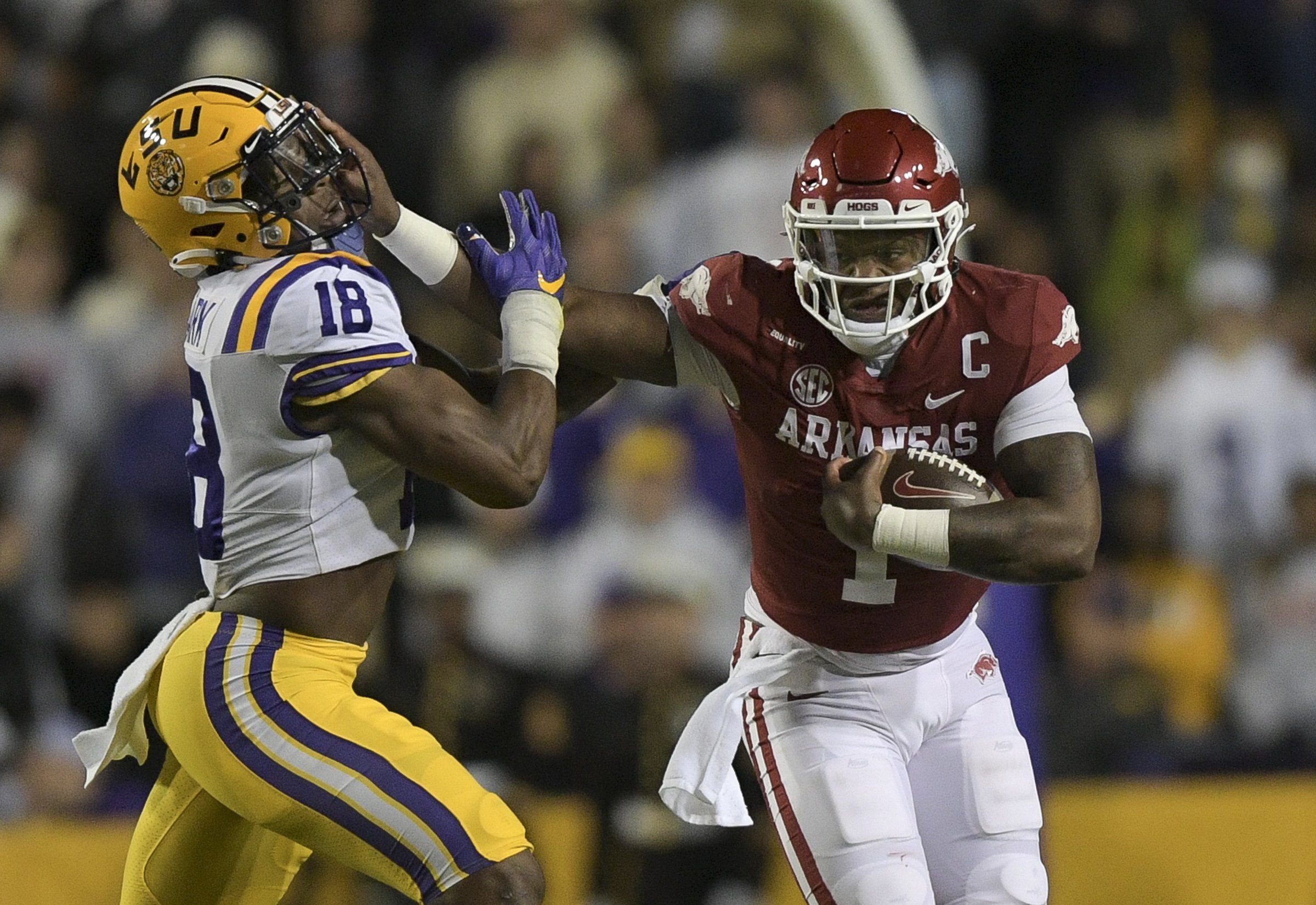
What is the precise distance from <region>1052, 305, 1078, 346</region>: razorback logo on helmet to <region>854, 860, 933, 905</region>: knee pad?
1010 mm

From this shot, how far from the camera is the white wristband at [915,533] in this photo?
318 centimetres

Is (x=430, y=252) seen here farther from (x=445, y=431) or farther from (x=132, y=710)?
(x=132, y=710)

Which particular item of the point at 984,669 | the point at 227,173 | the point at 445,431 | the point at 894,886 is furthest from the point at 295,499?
the point at 984,669

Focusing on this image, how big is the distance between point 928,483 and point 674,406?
3152mm

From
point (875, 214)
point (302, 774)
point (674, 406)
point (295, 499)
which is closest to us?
point (302, 774)

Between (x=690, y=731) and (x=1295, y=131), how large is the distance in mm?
5034

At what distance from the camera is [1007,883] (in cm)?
338

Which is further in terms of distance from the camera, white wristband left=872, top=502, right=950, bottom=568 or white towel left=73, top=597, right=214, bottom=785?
white towel left=73, top=597, right=214, bottom=785

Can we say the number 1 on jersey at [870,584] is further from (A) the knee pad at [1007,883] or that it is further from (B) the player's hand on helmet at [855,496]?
(A) the knee pad at [1007,883]

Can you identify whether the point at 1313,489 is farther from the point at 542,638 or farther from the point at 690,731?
the point at 690,731

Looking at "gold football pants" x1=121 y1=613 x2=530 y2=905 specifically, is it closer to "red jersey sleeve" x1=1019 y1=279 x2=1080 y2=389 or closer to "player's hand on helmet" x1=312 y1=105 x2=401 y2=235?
"player's hand on helmet" x1=312 y1=105 x2=401 y2=235

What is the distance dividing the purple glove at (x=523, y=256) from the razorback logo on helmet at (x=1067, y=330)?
0.95 meters

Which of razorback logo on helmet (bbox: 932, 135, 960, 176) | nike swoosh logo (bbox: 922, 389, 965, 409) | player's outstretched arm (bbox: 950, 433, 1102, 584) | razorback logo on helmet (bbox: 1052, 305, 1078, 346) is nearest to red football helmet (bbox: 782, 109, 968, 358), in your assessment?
razorback logo on helmet (bbox: 932, 135, 960, 176)

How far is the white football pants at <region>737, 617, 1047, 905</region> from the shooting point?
11.0 feet
